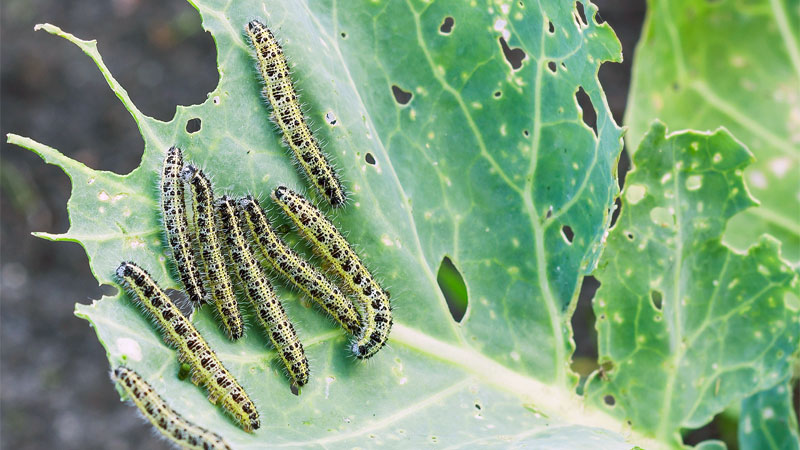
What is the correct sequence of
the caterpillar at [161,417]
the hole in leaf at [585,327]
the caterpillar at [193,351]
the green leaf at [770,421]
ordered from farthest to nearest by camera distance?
the hole in leaf at [585,327] → the green leaf at [770,421] → the caterpillar at [193,351] → the caterpillar at [161,417]

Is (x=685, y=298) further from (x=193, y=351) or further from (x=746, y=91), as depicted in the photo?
(x=193, y=351)

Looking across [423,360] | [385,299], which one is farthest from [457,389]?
[385,299]

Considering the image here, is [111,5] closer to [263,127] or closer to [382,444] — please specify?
[263,127]

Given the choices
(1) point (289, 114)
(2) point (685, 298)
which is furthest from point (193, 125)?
(2) point (685, 298)

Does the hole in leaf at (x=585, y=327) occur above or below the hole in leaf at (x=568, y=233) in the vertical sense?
below

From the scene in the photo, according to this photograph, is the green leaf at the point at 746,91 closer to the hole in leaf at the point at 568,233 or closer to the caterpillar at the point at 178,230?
the hole in leaf at the point at 568,233

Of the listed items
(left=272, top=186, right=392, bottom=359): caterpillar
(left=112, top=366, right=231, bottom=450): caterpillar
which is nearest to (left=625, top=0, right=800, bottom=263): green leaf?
(left=272, top=186, right=392, bottom=359): caterpillar

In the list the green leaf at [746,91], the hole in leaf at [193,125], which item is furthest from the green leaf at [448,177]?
the green leaf at [746,91]
